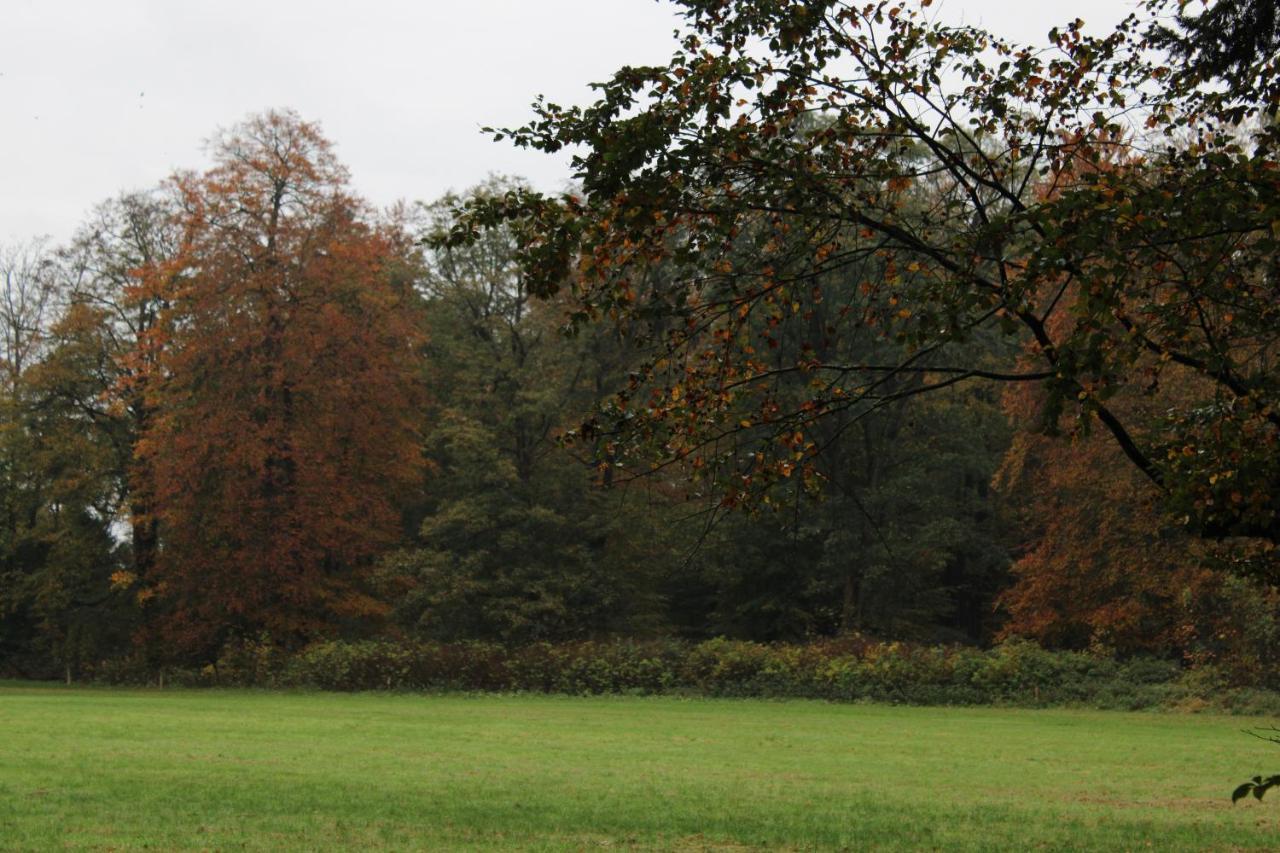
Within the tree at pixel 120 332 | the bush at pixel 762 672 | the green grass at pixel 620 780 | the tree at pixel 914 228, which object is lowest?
the green grass at pixel 620 780

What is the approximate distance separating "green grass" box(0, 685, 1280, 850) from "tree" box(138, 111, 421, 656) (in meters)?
11.2

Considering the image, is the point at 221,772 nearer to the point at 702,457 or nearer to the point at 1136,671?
the point at 702,457

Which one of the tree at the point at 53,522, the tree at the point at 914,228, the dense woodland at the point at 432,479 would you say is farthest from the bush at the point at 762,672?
the tree at the point at 914,228

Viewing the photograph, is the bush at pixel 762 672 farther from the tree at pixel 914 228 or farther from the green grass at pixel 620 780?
the tree at pixel 914 228

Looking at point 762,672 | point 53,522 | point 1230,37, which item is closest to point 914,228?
point 1230,37

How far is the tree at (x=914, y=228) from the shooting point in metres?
6.44

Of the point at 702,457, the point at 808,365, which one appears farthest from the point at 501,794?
the point at 808,365

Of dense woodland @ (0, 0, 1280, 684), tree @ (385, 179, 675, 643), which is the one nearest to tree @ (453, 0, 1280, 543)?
dense woodland @ (0, 0, 1280, 684)

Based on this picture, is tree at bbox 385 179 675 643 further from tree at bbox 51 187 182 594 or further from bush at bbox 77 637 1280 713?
tree at bbox 51 187 182 594

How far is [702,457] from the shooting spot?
8.41 m

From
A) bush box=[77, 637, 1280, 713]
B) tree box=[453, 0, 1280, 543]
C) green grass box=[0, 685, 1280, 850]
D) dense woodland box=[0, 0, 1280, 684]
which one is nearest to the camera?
tree box=[453, 0, 1280, 543]

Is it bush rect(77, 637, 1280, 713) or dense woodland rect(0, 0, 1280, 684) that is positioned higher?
dense woodland rect(0, 0, 1280, 684)

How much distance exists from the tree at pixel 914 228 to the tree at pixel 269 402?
1194 inches

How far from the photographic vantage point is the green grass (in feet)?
36.3
